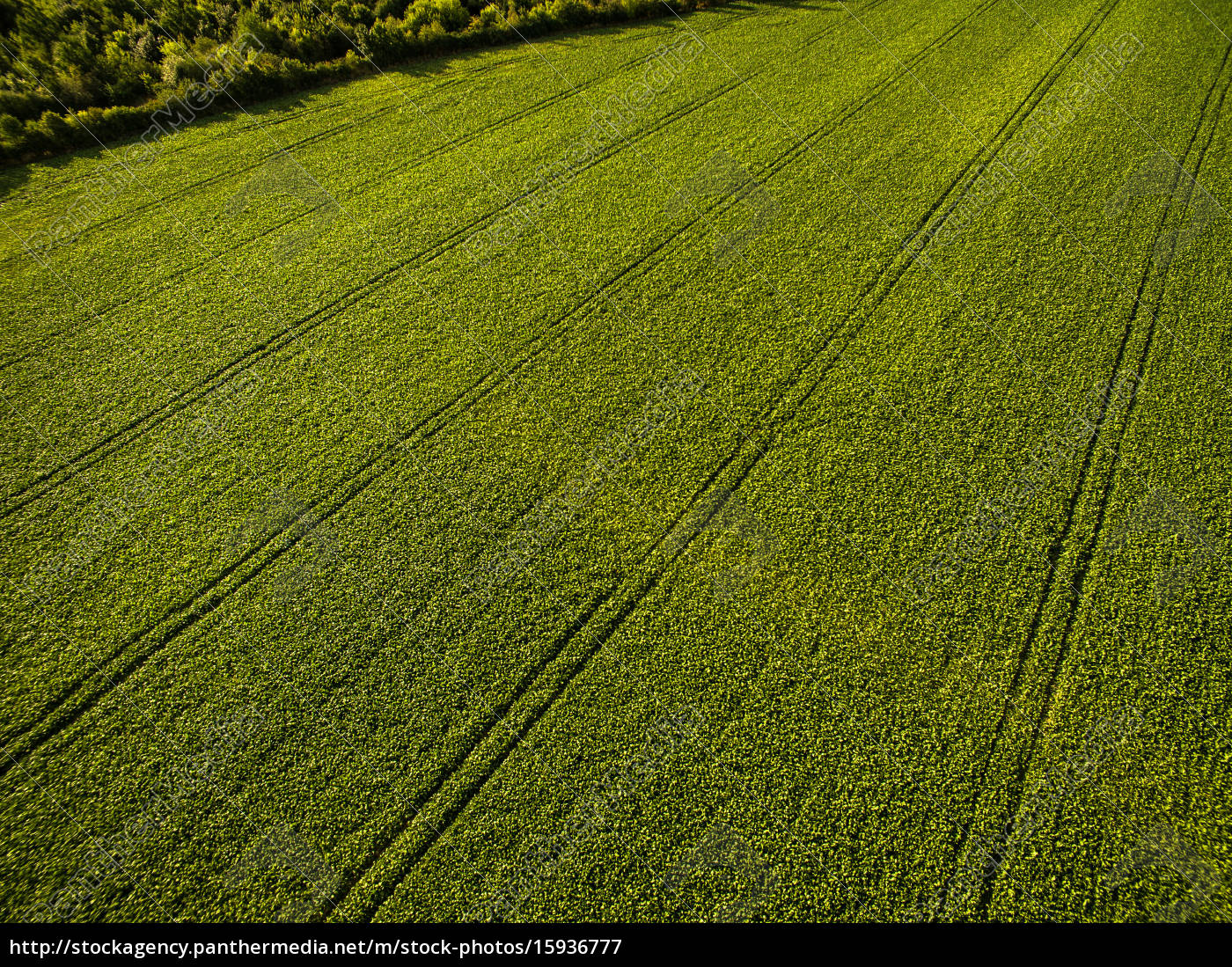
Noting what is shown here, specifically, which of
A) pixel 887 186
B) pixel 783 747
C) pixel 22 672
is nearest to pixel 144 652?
pixel 22 672

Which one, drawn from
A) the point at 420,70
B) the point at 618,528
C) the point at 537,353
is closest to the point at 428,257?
the point at 537,353

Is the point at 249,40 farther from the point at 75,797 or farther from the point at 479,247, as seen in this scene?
the point at 75,797

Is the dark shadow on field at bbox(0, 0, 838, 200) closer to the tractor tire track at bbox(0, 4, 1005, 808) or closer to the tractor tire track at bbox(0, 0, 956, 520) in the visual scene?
the tractor tire track at bbox(0, 0, 956, 520)

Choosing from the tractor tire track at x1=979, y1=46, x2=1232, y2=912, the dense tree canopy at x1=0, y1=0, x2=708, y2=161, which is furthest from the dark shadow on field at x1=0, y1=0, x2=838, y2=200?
the tractor tire track at x1=979, y1=46, x2=1232, y2=912

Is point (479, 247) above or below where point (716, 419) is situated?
above

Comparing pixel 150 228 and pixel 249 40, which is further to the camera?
pixel 249 40

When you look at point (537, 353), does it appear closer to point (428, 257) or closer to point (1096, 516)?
point (428, 257)
